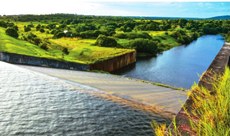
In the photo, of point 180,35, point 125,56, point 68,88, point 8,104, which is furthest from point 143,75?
point 180,35

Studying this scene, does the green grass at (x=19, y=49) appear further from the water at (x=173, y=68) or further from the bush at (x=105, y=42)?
the bush at (x=105, y=42)

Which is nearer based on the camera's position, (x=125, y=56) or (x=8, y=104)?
(x=8, y=104)

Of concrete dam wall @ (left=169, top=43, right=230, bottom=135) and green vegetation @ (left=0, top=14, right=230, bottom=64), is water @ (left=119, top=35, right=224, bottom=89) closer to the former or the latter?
green vegetation @ (left=0, top=14, right=230, bottom=64)

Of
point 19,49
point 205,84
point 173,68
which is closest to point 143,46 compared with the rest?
point 173,68

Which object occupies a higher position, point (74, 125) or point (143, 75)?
point (74, 125)

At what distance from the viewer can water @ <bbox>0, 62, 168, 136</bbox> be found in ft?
42.0

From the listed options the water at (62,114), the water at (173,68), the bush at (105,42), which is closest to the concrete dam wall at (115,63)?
the water at (173,68)

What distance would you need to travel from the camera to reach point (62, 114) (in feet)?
47.5

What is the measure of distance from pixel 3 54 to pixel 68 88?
14309 mm

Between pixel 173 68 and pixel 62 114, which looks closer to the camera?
pixel 62 114

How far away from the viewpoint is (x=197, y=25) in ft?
553

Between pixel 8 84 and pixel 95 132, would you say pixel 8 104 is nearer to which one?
pixel 8 84

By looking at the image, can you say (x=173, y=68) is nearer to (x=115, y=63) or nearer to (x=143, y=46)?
(x=115, y=63)

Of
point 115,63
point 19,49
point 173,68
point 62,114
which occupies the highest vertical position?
point 62,114
